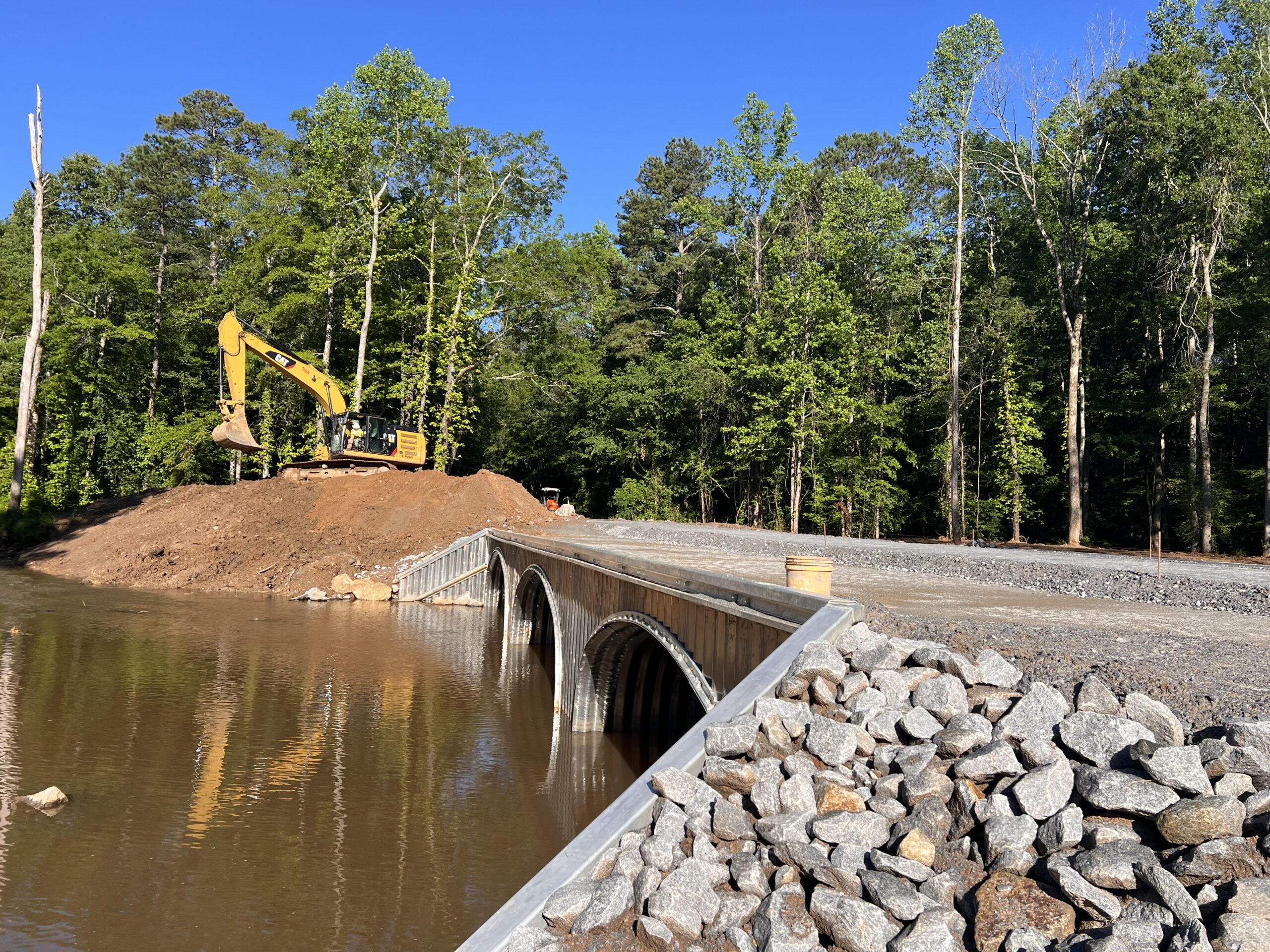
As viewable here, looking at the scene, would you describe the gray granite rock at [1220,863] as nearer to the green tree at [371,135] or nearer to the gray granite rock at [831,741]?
the gray granite rock at [831,741]

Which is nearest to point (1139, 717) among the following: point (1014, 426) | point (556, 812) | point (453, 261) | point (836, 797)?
point (836, 797)

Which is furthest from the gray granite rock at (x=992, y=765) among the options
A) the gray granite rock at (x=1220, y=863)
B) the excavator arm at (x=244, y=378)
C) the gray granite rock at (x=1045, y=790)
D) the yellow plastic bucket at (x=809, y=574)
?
the excavator arm at (x=244, y=378)

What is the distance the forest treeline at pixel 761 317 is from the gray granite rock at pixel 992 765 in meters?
26.6

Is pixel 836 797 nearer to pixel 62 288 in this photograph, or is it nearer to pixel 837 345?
pixel 837 345

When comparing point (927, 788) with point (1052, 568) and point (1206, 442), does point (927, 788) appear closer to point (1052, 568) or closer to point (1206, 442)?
point (1052, 568)

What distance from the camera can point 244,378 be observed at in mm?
31188

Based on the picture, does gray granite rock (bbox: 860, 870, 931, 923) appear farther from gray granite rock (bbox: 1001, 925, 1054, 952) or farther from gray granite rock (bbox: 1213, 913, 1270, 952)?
gray granite rock (bbox: 1213, 913, 1270, 952)

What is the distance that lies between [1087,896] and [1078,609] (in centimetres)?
609

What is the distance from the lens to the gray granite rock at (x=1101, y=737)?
4555 millimetres

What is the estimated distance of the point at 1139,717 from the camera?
4742mm

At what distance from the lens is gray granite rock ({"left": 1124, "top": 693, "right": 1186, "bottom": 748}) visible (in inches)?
181

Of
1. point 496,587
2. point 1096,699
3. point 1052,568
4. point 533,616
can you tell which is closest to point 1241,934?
point 1096,699

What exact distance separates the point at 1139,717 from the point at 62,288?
165ft

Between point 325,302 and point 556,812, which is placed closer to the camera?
point 556,812
